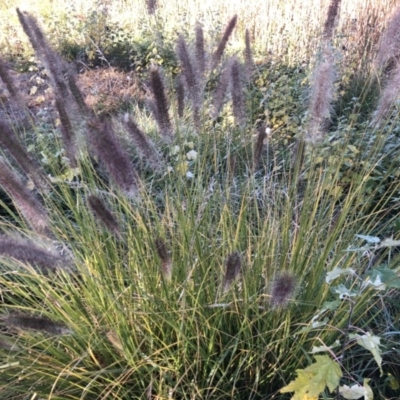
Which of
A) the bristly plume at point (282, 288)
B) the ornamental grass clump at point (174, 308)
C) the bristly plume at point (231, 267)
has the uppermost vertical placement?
the bristly plume at point (231, 267)

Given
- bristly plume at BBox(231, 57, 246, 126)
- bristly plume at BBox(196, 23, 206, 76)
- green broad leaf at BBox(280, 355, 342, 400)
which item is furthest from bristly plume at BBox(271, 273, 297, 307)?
bristly plume at BBox(196, 23, 206, 76)

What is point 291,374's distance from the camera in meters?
1.58

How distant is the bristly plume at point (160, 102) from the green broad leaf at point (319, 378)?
2.74ft

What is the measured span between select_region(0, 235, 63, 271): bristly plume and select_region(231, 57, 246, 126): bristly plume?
2.74ft

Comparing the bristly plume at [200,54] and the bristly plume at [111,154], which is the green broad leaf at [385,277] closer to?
the bristly plume at [111,154]

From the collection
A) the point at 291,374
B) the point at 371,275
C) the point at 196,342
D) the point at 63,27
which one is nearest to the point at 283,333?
the point at 291,374

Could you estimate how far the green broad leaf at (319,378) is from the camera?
1.15 m

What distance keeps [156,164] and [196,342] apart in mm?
583

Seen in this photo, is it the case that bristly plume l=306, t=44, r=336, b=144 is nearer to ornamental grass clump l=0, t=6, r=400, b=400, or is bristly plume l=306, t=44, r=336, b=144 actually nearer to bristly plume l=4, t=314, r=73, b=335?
ornamental grass clump l=0, t=6, r=400, b=400

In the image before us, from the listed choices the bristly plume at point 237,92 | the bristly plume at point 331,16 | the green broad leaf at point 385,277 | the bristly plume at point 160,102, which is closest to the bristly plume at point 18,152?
the bristly plume at point 160,102

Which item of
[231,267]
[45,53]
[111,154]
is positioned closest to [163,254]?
[231,267]

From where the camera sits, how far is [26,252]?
1224 mm

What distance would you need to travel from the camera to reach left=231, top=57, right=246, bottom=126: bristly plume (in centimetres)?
174

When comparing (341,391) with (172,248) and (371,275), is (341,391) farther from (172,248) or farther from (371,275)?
(172,248)
